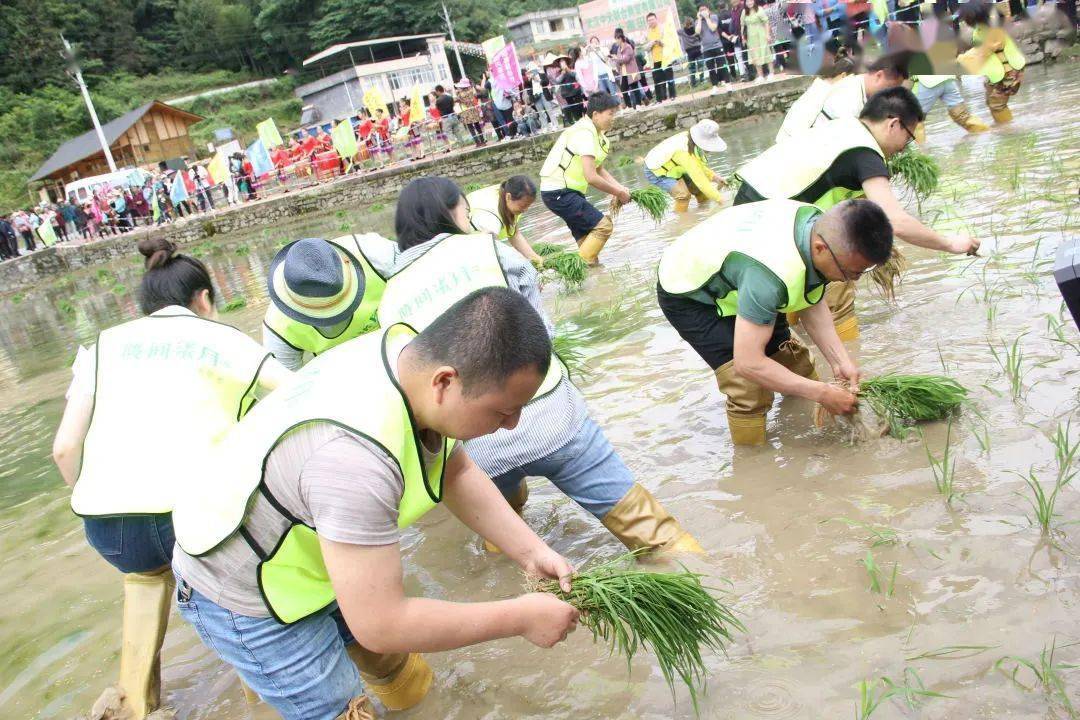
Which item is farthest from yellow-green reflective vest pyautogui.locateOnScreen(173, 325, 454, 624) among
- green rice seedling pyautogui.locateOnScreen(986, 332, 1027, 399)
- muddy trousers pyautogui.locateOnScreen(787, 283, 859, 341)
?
muddy trousers pyautogui.locateOnScreen(787, 283, 859, 341)

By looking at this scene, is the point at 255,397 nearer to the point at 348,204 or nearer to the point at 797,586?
the point at 797,586

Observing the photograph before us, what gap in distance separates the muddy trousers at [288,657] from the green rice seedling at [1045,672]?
1.66 meters

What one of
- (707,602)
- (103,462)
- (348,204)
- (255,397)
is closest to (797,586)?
(707,602)

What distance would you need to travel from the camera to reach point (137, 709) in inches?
117

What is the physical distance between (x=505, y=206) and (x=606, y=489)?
3.90 m

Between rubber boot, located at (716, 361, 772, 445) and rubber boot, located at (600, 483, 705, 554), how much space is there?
953 millimetres

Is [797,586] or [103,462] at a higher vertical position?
[103,462]

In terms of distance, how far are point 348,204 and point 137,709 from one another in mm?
20959

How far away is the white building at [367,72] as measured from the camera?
4859 cm

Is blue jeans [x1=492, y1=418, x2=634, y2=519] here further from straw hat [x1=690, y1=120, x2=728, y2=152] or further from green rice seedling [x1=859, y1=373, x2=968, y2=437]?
straw hat [x1=690, y1=120, x2=728, y2=152]

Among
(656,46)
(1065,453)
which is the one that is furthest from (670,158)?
(656,46)

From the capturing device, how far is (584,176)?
26.2 feet

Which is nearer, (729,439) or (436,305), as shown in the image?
(436,305)

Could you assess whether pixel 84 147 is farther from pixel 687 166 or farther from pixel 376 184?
pixel 687 166
